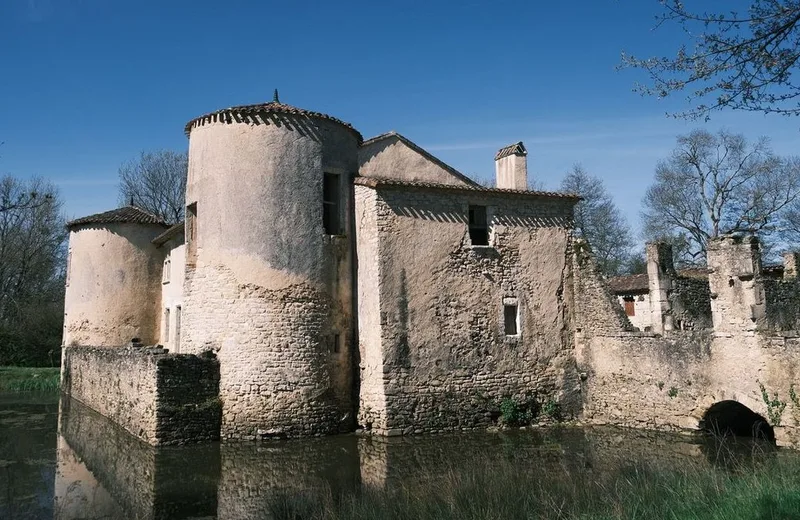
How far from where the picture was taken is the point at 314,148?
15711mm

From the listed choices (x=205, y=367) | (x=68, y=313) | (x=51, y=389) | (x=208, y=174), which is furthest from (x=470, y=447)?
(x=51, y=389)

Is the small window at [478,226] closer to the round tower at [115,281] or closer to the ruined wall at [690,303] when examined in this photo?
the ruined wall at [690,303]

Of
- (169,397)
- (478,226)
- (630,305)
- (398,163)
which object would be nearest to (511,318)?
(478,226)

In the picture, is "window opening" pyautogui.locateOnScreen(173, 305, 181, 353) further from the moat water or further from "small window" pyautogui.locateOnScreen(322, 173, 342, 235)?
"small window" pyautogui.locateOnScreen(322, 173, 342, 235)

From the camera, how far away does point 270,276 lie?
14.9 m

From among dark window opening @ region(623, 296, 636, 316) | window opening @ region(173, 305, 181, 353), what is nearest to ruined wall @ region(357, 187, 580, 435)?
window opening @ region(173, 305, 181, 353)

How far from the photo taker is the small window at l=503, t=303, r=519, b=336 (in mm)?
16562

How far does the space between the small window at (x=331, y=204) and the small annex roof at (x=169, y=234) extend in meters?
6.25

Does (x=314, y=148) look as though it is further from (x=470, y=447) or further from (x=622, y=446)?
(x=622, y=446)

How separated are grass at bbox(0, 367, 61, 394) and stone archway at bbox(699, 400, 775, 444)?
25148mm

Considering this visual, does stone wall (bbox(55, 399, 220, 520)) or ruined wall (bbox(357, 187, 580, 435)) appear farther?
ruined wall (bbox(357, 187, 580, 435))

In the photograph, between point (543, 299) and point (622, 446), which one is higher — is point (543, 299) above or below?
above

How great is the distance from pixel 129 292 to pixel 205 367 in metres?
11.0

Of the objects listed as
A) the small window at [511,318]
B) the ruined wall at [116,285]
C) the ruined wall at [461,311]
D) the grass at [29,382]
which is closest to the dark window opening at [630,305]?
the ruined wall at [461,311]
